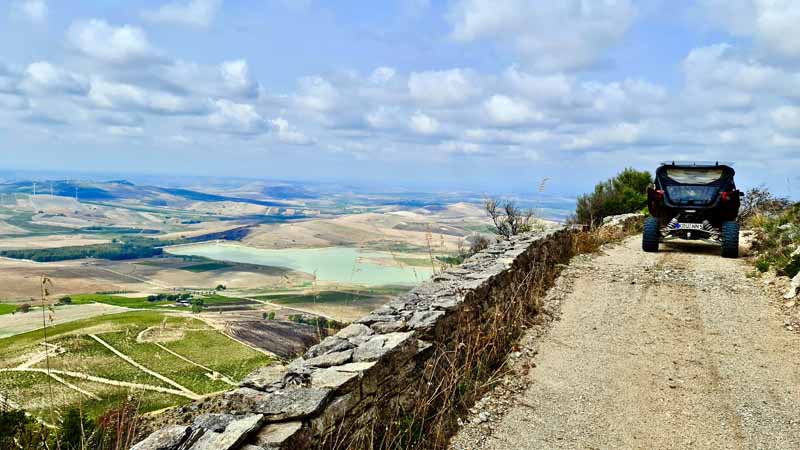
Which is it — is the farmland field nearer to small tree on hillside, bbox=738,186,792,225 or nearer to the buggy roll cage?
the buggy roll cage

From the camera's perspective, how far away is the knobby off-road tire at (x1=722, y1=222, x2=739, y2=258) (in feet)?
38.9

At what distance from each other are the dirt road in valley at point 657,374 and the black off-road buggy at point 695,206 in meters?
2.82

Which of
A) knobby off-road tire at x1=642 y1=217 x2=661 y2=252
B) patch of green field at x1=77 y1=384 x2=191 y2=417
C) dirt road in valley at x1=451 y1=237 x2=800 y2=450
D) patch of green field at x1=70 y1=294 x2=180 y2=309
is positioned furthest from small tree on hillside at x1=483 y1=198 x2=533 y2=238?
patch of green field at x1=70 y1=294 x2=180 y2=309

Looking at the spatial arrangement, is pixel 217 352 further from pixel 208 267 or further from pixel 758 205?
pixel 208 267

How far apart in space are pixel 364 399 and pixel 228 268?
6139 cm

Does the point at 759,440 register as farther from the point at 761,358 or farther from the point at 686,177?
the point at 686,177

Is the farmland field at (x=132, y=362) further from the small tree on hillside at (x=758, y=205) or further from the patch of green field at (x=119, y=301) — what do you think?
the small tree on hillside at (x=758, y=205)

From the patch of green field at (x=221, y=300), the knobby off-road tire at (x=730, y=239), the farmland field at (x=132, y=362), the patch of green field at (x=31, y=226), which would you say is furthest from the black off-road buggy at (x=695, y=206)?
the patch of green field at (x=31, y=226)

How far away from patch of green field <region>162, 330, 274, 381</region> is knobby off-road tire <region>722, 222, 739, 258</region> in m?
10.3

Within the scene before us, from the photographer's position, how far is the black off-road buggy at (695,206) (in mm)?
12117

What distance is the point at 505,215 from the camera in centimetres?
1988

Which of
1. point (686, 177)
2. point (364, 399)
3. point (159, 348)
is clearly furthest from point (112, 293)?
point (364, 399)

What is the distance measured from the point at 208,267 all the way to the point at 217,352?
50166mm

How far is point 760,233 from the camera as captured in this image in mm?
13969
